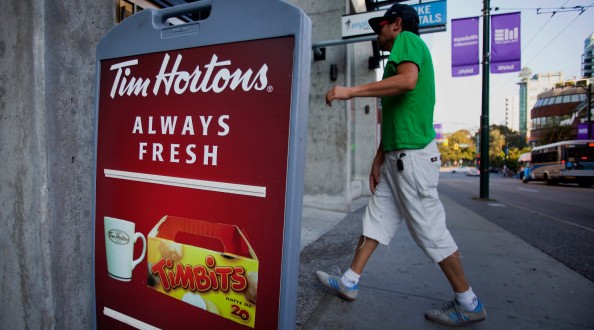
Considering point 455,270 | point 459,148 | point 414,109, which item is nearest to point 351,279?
point 455,270

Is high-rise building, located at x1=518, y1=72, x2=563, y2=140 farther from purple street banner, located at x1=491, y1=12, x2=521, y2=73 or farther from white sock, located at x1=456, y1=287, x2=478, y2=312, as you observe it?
white sock, located at x1=456, y1=287, x2=478, y2=312

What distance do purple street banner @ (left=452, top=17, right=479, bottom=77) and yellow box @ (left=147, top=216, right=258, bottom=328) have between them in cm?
1011

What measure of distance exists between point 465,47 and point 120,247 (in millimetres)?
10398

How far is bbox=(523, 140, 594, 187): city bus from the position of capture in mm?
20098

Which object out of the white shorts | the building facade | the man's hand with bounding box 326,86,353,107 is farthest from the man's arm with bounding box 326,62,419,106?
the building facade

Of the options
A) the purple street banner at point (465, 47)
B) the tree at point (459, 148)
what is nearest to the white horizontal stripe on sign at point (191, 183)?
the purple street banner at point (465, 47)

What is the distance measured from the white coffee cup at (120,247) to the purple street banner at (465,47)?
10.1 m

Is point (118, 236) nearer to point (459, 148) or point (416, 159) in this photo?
point (416, 159)

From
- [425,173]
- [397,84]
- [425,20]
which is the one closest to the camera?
[397,84]

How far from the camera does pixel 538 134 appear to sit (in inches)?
2140

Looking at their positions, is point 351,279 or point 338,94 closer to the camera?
point 338,94

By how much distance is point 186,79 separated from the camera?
1069 millimetres

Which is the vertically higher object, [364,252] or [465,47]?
[465,47]

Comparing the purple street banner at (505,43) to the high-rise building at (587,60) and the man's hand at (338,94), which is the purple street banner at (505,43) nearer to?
the man's hand at (338,94)
